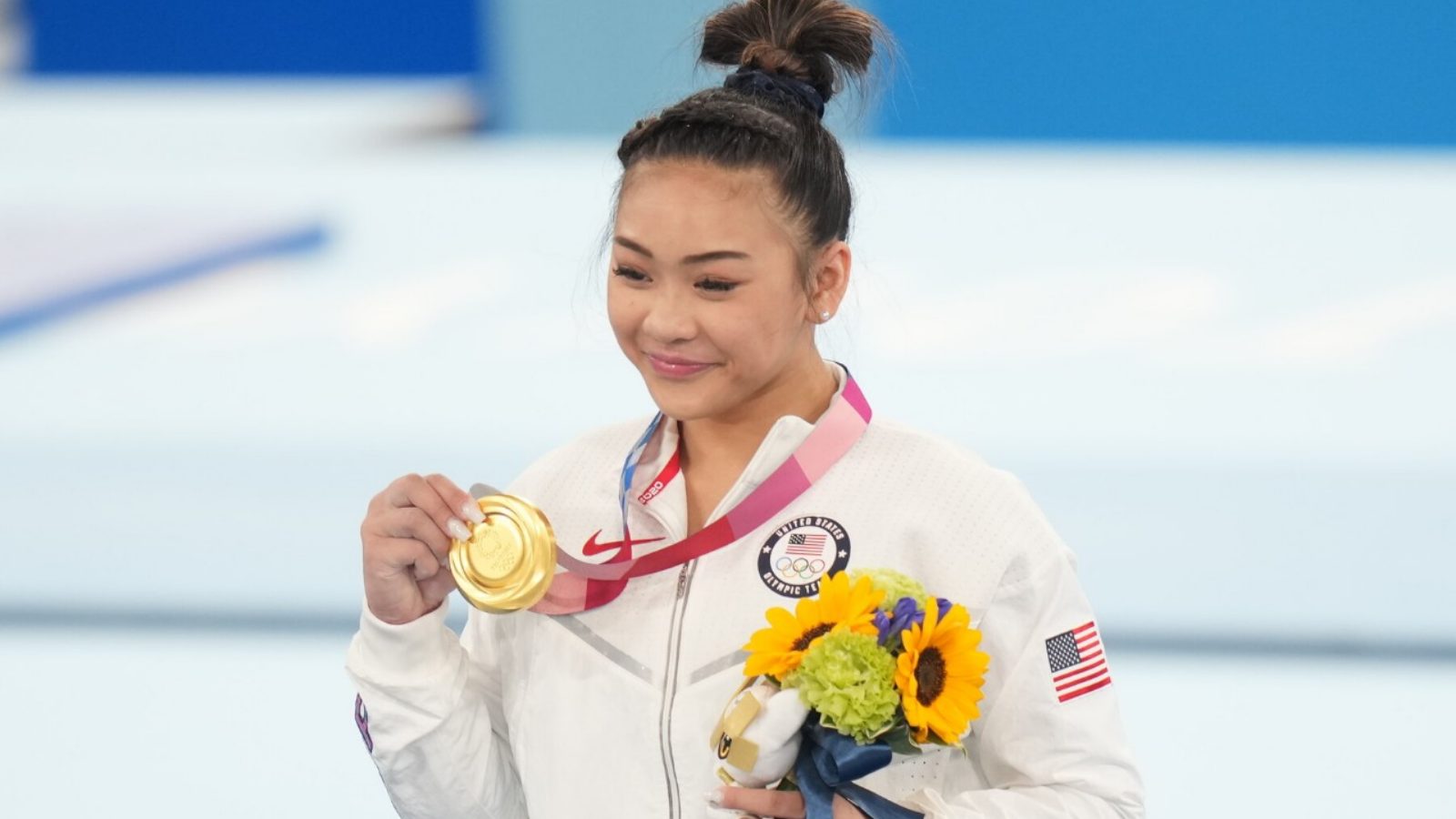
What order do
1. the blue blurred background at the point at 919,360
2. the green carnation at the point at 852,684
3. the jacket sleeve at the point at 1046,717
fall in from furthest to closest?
1. the blue blurred background at the point at 919,360
2. the jacket sleeve at the point at 1046,717
3. the green carnation at the point at 852,684

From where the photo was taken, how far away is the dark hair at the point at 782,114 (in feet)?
5.76

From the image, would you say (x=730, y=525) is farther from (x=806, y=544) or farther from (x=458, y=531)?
(x=458, y=531)

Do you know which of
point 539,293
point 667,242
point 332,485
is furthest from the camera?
point 539,293

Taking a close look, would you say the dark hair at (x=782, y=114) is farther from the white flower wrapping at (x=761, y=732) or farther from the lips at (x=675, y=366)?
the white flower wrapping at (x=761, y=732)

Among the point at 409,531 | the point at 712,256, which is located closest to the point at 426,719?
the point at 409,531

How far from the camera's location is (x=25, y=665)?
15.3 feet

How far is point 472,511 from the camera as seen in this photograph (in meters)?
1.71

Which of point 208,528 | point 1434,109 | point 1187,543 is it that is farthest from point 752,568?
point 1434,109

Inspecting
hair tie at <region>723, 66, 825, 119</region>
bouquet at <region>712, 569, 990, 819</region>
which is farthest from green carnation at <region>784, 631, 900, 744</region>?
hair tie at <region>723, 66, 825, 119</region>

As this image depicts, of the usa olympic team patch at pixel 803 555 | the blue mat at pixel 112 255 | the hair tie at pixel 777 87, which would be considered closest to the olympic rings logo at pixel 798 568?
the usa olympic team patch at pixel 803 555

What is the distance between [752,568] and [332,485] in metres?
3.29

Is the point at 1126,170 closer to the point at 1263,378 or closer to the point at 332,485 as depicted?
the point at 1263,378

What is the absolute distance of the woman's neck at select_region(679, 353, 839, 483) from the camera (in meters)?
1.86

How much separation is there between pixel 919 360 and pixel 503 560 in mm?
3823
